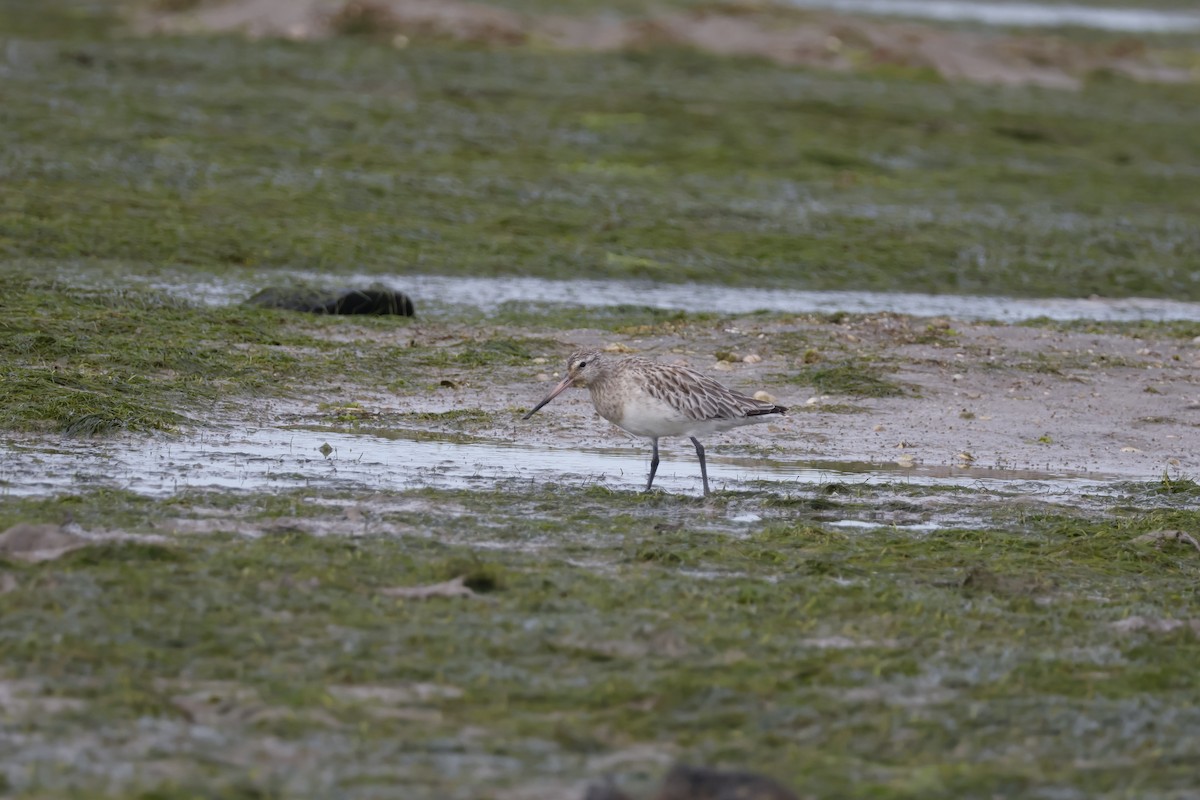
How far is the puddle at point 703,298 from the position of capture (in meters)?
15.9

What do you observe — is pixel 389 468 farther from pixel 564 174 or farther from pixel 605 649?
pixel 564 174

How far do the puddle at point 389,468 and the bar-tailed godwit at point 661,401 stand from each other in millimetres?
334

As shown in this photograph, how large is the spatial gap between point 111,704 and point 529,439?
18.2ft

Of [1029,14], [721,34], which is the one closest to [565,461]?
[721,34]

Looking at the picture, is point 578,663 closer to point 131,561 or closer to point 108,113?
point 131,561

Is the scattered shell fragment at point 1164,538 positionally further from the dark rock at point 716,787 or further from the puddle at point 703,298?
the puddle at point 703,298

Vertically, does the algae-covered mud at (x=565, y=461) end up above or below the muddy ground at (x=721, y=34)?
below

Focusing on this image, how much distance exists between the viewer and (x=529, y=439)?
1121 cm

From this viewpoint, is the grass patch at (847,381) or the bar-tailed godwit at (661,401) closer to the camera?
the bar-tailed godwit at (661,401)

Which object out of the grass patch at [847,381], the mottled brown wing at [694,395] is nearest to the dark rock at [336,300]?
the grass patch at [847,381]

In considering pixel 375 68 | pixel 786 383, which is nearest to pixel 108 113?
pixel 375 68

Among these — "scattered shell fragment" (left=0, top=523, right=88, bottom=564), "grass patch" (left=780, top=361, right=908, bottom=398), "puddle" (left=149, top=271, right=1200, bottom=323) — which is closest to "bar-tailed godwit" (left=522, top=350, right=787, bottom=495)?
"grass patch" (left=780, top=361, right=908, bottom=398)

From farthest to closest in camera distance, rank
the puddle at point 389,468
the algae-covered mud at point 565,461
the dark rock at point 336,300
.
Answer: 1. the dark rock at point 336,300
2. the puddle at point 389,468
3. the algae-covered mud at point 565,461

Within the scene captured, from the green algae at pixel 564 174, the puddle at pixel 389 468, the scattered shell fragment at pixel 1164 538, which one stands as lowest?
the puddle at pixel 389 468
